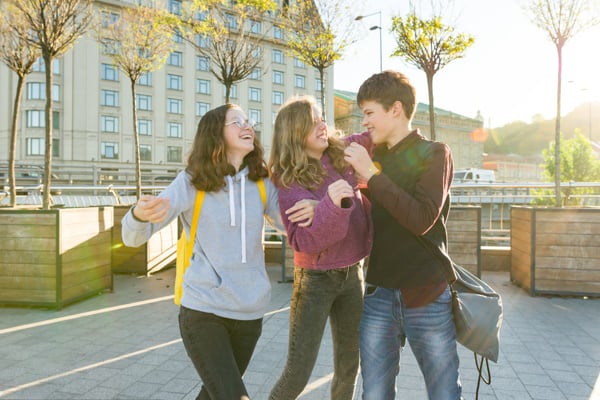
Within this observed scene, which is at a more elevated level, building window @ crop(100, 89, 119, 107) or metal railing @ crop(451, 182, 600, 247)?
building window @ crop(100, 89, 119, 107)

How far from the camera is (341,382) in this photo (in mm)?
2424

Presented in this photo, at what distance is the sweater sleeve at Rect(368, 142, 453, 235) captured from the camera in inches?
73.6

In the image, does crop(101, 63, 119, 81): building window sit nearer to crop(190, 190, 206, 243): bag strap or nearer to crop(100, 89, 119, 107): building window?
crop(100, 89, 119, 107): building window

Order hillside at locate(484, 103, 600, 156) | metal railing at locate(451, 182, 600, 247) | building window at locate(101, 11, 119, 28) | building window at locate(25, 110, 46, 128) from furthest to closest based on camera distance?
1. hillside at locate(484, 103, 600, 156)
2. building window at locate(25, 110, 46, 128)
3. building window at locate(101, 11, 119, 28)
4. metal railing at locate(451, 182, 600, 247)

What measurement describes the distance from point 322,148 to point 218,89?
4832 cm

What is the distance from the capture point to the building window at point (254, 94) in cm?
4953

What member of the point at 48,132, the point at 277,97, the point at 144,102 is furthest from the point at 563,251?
the point at 277,97

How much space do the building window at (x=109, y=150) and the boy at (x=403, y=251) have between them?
43732 millimetres

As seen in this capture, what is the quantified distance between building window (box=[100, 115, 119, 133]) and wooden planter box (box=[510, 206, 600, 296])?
137ft

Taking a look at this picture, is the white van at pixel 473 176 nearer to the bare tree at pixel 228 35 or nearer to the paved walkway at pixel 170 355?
the bare tree at pixel 228 35

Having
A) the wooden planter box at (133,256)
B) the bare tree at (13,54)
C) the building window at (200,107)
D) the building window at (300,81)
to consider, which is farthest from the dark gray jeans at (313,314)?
the building window at (300,81)

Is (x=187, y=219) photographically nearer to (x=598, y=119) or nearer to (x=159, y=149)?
(x=159, y=149)

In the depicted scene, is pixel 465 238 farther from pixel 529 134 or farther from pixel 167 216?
pixel 529 134

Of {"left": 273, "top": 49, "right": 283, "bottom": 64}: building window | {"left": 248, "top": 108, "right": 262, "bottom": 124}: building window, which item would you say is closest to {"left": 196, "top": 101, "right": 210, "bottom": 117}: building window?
{"left": 248, "top": 108, "right": 262, "bottom": 124}: building window
